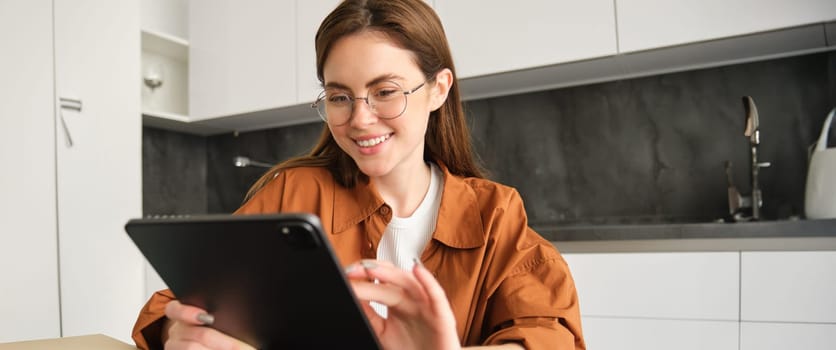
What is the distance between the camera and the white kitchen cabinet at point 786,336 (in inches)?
57.2

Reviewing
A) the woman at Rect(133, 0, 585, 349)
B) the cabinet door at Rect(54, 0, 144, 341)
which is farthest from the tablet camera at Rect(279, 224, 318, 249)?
the cabinet door at Rect(54, 0, 144, 341)

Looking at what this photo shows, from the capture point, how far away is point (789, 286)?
1487 mm

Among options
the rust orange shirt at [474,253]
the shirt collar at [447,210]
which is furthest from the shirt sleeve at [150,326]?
the shirt collar at [447,210]

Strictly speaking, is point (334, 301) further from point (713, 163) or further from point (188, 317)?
point (713, 163)

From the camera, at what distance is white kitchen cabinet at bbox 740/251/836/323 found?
146cm

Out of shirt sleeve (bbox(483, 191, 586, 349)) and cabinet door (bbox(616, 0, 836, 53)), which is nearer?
shirt sleeve (bbox(483, 191, 586, 349))

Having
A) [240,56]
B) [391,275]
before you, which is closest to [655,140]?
[240,56]

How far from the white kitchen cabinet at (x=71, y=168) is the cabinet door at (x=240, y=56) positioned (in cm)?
39

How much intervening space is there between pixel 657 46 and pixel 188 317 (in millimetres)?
1679

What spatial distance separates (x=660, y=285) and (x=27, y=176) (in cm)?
208

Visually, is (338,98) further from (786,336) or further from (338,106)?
(786,336)

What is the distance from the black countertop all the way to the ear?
0.85 m

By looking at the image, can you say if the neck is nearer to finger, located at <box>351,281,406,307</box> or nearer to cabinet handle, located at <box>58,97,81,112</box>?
finger, located at <box>351,281,406,307</box>

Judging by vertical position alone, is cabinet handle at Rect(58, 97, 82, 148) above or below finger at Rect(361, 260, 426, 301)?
above
